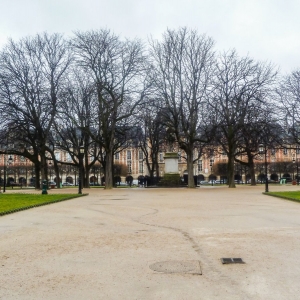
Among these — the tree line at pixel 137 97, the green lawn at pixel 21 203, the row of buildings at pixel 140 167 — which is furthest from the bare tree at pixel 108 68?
the row of buildings at pixel 140 167

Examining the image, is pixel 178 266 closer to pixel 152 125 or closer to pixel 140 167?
pixel 152 125

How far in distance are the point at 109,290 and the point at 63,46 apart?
1556 inches

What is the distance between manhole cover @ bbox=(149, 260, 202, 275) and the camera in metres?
6.45

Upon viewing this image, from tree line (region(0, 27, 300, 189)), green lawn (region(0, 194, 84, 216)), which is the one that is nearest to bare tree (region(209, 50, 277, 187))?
tree line (region(0, 27, 300, 189))

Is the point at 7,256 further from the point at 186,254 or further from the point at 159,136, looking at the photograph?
the point at 159,136

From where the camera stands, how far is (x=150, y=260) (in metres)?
7.29

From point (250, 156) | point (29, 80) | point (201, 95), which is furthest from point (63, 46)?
point (250, 156)

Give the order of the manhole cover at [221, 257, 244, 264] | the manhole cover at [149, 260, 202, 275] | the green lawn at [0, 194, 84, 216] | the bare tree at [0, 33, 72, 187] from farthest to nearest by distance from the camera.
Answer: the bare tree at [0, 33, 72, 187] → the green lawn at [0, 194, 84, 216] → the manhole cover at [221, 257, 244, 264] → the manhole cover at [149, 260, 202, 275]

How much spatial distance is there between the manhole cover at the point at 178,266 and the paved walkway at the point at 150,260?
0.05 ft

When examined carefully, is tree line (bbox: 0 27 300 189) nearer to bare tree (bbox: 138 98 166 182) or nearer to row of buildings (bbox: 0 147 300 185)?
bare tree (bbox: 138 98 166 182)

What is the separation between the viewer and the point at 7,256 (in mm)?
7754

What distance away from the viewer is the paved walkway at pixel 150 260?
18.0 feet

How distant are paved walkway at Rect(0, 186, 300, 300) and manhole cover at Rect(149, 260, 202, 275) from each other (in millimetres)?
16

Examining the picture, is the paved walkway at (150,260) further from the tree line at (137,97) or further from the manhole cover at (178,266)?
the tree line at (137,97)
